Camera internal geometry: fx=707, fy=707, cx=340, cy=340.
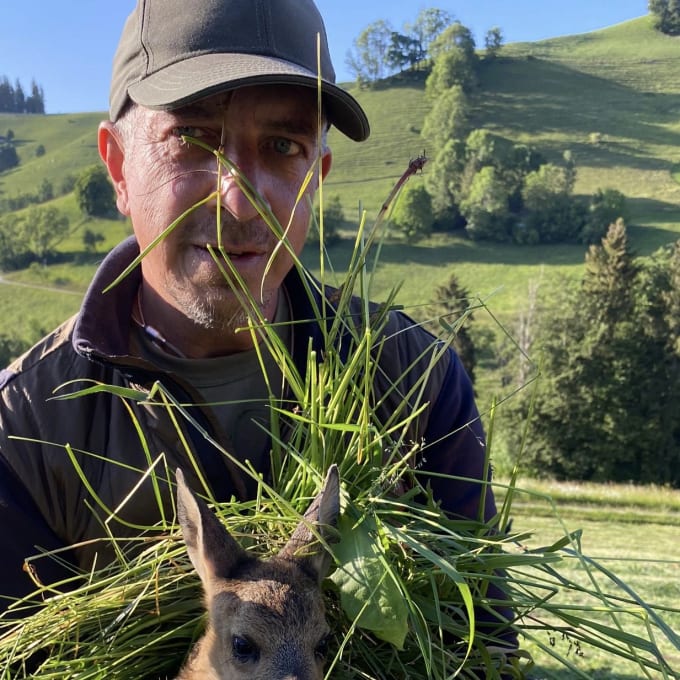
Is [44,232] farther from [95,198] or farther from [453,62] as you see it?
[453,62]

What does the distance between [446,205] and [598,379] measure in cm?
4640

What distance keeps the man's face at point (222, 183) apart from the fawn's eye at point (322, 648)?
1.30 meters

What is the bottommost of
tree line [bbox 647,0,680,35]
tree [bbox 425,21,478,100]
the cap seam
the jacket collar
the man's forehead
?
the jacket collar

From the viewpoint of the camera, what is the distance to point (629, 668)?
732 cm

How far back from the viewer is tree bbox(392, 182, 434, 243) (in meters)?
75.1

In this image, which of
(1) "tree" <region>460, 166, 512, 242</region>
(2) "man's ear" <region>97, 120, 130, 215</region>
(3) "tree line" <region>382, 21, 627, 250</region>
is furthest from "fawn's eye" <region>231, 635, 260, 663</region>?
(1) "tree" <region>460, 166, 512, 242</region>

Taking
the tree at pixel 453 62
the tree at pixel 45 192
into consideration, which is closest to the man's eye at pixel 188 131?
the tree at pixel 45 192

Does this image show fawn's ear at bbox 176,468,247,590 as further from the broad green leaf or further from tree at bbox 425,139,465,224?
tree at bbox 425,139,465,224

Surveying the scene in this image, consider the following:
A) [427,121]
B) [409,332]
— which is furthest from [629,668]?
[427,121]

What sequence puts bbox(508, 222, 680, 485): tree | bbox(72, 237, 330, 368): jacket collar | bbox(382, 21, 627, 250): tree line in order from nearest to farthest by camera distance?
bbox(72, 237, 330, 368): jacket collar < bbox(508, 222, 680, 485): tree < bbox(382, 21, 627, 250): tree line

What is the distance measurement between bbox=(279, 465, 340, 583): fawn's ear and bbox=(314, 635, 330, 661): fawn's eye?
0.17 metres

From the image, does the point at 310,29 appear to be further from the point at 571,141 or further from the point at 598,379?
the point at 571,141

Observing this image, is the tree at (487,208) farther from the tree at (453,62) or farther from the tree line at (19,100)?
the tree line at (19,100)

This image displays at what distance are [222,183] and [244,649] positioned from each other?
1642 millimetres
